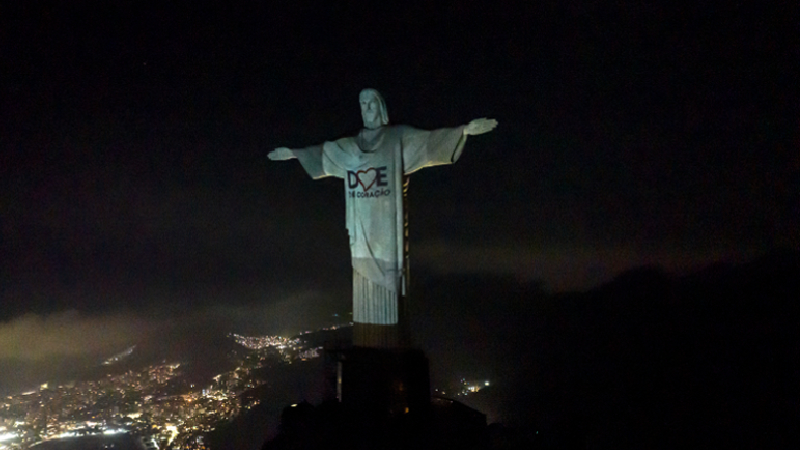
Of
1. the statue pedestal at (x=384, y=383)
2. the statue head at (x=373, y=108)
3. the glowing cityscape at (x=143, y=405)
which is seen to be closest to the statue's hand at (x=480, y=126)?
the statue head at (x=373, y=108)

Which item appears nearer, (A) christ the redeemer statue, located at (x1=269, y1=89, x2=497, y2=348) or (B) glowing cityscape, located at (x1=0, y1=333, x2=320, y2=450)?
(A) christ the redeemer statue, located at (x1=269, y1=89, x2=497, y2=348)

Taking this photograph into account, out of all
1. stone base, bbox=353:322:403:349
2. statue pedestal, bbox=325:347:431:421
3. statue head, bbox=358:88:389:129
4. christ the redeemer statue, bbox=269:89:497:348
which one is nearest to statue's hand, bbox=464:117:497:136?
christ the redeemer statue, bbox=269:89:497:348

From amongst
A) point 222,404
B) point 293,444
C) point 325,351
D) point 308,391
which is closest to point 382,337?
point 325,351

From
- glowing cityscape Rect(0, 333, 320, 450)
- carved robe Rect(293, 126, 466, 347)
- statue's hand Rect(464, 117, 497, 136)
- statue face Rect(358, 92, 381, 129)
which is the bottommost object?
glowing cityscape Rect(0, 333, 320, 450)

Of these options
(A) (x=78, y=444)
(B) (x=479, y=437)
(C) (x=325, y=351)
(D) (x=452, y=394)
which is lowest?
(A) (x=78, y=444)

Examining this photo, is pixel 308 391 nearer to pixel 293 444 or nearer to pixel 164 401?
pixel 164 401

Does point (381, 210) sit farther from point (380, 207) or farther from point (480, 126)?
point (480, 126)

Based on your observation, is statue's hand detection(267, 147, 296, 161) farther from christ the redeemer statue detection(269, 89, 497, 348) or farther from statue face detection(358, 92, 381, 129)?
statue face detection(358, 92, 381, 129)
